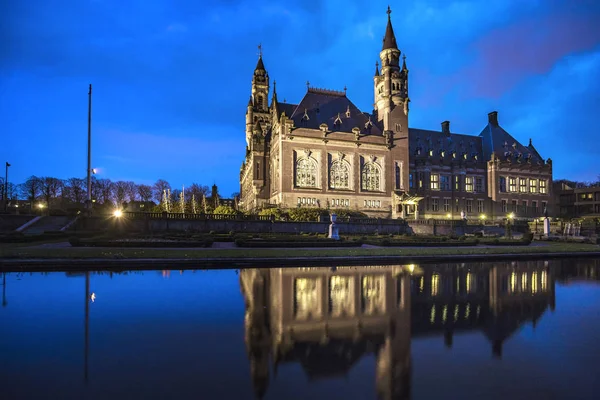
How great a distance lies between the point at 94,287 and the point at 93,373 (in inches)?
386

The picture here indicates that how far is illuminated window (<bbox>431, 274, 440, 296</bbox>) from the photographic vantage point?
600 inches

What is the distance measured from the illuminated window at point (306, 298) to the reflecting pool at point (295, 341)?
0.06 m

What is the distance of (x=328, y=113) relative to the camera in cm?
7338

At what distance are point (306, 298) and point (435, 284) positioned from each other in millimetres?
6918

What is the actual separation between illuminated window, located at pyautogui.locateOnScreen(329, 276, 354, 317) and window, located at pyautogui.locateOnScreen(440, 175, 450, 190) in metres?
72.8

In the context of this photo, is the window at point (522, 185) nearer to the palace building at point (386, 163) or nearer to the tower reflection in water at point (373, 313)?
the palace building at point (386, 163)

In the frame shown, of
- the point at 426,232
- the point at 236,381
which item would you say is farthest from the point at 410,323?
the point at 426,232

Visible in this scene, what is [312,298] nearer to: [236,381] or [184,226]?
[236,381]

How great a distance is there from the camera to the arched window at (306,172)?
69188 millimetres

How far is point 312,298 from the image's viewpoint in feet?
44.9

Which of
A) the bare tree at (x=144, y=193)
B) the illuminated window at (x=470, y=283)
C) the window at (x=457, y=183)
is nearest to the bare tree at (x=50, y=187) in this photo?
the bare tree at (x=144, y=193)

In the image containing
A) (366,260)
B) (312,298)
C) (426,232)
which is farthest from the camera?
(426,232)

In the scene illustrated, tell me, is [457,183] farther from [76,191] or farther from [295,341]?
[76,191]

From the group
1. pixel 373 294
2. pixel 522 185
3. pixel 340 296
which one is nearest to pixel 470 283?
pixel 373 294
